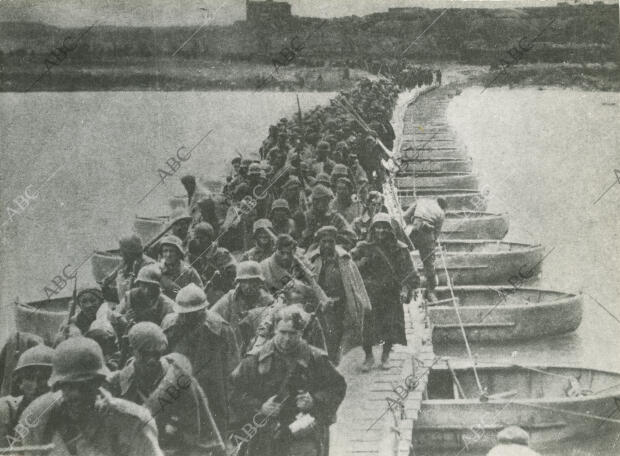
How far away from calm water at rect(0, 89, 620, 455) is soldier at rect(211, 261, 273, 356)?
4.74m

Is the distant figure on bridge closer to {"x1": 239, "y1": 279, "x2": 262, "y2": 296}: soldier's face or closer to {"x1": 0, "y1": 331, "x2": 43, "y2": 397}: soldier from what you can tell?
{"x1": 239, "y1": 279, "x2": 262, "y2": 296}: soldier's face

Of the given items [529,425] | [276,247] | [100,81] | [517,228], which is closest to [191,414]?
[276,247]

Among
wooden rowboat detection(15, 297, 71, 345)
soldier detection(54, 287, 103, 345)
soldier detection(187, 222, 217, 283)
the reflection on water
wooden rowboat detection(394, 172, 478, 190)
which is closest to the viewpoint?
soldier detection(54, 287, 103, 345)

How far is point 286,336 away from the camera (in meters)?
5.83

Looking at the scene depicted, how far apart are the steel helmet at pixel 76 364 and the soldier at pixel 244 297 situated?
2.23 meters

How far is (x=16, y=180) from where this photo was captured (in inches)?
781

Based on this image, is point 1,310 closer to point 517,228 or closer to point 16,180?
point 16,180

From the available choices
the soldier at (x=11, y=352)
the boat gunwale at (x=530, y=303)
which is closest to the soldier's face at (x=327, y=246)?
the soldier at (x=11, y=352)

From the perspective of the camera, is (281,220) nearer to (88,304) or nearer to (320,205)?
(320,205)

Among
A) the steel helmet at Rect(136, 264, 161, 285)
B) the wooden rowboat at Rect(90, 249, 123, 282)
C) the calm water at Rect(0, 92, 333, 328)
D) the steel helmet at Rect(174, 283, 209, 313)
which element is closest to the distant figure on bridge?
the steel helmet at Rect(174, 283, 209, 313)

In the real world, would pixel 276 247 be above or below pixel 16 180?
above

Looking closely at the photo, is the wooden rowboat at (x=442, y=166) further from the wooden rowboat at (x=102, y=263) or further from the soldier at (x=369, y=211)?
the soldier at (x=369, y=211)

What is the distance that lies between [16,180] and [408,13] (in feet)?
40.9

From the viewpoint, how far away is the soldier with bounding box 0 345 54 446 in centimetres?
551
